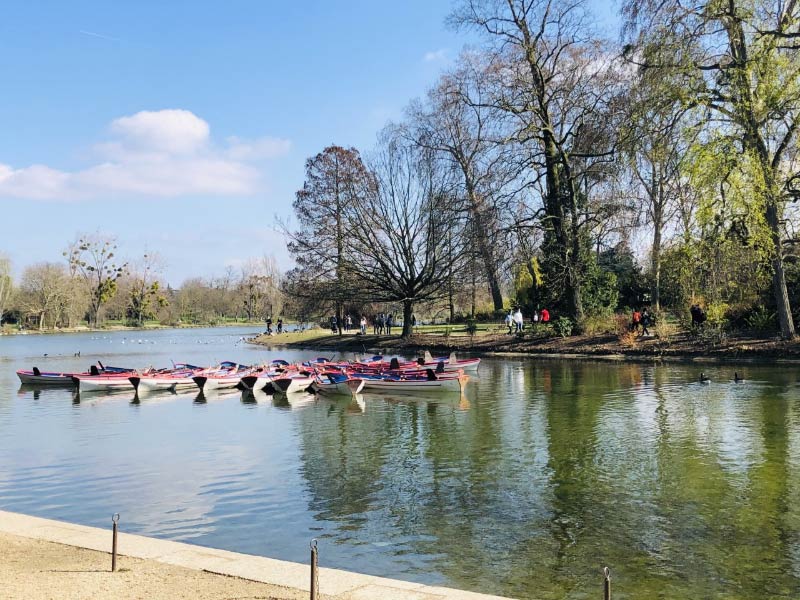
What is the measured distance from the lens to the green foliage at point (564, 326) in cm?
3828

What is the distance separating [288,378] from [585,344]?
52.8 feet

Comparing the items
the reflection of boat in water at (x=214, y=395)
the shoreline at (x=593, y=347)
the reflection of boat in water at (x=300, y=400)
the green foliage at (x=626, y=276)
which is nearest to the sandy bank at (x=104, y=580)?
the reflection of boat in water at (x=300, y=400)

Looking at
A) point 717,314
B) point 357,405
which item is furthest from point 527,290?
point 357,405

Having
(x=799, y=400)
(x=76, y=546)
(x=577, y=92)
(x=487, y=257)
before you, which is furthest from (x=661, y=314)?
(x=76, y=546)

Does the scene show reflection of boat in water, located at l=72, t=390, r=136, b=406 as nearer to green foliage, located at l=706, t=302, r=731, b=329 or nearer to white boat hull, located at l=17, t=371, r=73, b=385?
white boat hull, located at l=17, t=371, r=73, b=385

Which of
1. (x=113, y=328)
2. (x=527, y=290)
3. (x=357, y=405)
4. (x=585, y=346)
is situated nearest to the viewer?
(x=357, y=405)

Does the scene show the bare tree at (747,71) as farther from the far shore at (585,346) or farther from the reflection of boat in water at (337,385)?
the reflection of boat in water at (337,385)

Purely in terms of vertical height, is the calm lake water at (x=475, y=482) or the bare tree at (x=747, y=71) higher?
the bare tree at (x=747, y=71)

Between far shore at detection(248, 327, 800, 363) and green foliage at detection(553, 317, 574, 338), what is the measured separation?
369 mm

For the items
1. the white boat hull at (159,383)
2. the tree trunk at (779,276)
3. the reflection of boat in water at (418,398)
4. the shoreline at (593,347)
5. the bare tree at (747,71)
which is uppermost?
the bare tree at (747,71)

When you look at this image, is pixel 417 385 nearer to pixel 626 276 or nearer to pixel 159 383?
pixel 159 383

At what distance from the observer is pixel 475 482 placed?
12.5 m

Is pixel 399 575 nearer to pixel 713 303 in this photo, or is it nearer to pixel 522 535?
pixel 522 535

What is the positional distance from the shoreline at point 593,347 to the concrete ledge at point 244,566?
83.2 ft
